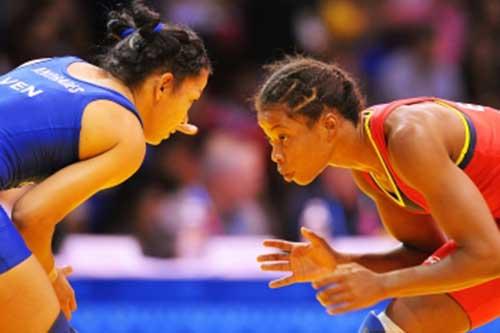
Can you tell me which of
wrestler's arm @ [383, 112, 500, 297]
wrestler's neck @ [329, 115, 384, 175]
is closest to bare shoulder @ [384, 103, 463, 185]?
wrestler's arm @ [383, 112, 500, 297]

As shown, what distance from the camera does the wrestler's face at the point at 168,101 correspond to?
353 cm

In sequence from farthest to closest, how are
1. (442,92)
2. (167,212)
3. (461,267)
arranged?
(442,92) → (167,212) → (461,267)

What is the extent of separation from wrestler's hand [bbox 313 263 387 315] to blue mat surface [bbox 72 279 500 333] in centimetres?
234

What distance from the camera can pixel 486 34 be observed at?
7785 millimetres

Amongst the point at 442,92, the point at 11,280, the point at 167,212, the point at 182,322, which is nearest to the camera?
the point at 11,280

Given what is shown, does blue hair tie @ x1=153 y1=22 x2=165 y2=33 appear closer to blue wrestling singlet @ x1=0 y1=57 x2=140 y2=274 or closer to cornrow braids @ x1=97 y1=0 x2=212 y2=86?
cornrow braids @ x1=97 y1=0 x2=212 y2=86

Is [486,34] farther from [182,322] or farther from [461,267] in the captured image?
[461,267]

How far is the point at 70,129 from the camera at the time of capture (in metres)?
3.24

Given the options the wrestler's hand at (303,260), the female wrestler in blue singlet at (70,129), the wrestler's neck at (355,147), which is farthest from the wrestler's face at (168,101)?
the wrestler's hand at (303,260)

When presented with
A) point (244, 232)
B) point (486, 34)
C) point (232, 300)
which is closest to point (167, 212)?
point (244, 232)

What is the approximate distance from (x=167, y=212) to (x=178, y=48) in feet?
10.1

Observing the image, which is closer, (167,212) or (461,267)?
(461,267)

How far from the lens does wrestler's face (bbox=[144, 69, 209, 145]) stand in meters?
3.53

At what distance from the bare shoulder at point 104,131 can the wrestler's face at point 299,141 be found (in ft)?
1.85
